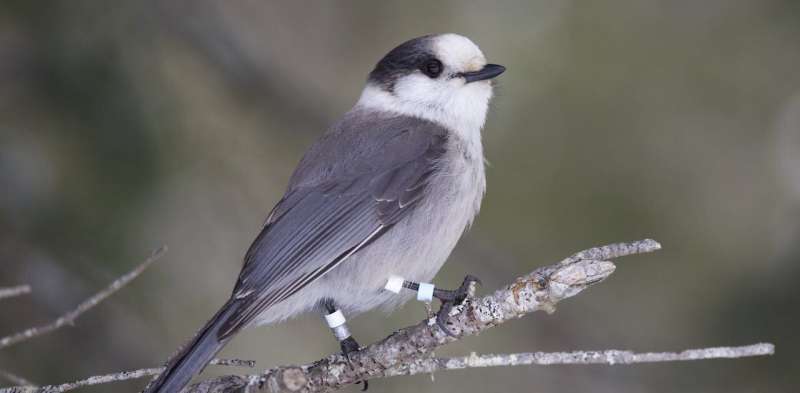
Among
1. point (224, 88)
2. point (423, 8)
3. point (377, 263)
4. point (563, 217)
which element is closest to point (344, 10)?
point (423, 8)

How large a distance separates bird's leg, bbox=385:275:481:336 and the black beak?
90 centimetres

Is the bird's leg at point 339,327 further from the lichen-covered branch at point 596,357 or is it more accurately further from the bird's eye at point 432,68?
the bird's eye at point 432,68

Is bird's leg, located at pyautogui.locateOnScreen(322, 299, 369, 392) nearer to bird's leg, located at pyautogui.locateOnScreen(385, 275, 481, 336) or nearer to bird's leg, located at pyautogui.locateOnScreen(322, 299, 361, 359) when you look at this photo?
bird's leg, located at pyautogui.locateOnScreen(322, 299, 361, 359)

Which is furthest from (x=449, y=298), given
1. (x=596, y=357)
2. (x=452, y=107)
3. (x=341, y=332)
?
(x=452, y=107)

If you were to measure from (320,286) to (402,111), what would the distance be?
920 millimetres

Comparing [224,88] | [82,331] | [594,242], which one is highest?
[224,88]

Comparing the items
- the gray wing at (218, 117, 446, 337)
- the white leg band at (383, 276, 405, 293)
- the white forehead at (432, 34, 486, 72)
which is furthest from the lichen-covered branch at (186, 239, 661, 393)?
the white forehead at (432, 34, 486, 72)

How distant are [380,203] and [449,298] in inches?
23.5

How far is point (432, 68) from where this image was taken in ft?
12.1

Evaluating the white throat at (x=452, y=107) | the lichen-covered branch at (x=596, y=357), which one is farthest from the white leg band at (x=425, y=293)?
the white throat at (x=452, y=107)

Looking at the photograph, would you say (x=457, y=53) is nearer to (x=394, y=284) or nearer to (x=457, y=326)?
(x=394, y=284)

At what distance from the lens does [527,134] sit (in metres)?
4.46

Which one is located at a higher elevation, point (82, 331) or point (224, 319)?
point (82, 331)

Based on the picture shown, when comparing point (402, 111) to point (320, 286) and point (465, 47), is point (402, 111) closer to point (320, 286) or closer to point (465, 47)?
point (465, 47)
